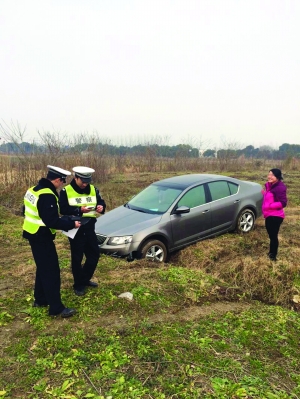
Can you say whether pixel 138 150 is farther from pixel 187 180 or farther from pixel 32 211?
pixel 32 211

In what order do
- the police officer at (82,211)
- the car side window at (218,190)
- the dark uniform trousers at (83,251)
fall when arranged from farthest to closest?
1. the car side window at (218,190)
2. the dark uniform trousers at (83,251)
3. the police officer at (82,211)

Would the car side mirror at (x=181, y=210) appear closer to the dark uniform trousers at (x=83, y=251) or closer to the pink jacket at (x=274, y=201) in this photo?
the pink jacket at (x=274, y=201)

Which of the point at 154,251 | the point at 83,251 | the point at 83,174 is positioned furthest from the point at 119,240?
the point at 83,174

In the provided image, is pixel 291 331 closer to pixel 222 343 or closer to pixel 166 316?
pixel 222 343

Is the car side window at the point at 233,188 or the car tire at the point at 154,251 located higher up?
the car side window at the point at 233,188

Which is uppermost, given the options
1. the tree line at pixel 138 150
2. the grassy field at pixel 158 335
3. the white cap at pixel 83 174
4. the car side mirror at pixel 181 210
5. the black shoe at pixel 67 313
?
the tree line at pixel 138 150

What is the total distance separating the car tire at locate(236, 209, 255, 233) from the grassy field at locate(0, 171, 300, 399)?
1759 millimetres

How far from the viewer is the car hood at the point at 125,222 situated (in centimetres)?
552

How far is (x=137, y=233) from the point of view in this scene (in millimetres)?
5398

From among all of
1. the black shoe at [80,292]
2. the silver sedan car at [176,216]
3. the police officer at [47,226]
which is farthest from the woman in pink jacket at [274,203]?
the police officer at [47,226]

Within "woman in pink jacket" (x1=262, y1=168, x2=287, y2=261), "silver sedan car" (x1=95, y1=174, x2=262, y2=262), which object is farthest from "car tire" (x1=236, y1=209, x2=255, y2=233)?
"woman in pink jacket" (x1=262, y1=168, x2=287, y2=261)

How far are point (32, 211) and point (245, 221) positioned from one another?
17.4ft

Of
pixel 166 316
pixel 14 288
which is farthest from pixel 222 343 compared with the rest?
pixel 14 288

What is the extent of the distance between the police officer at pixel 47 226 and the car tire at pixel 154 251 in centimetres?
208
